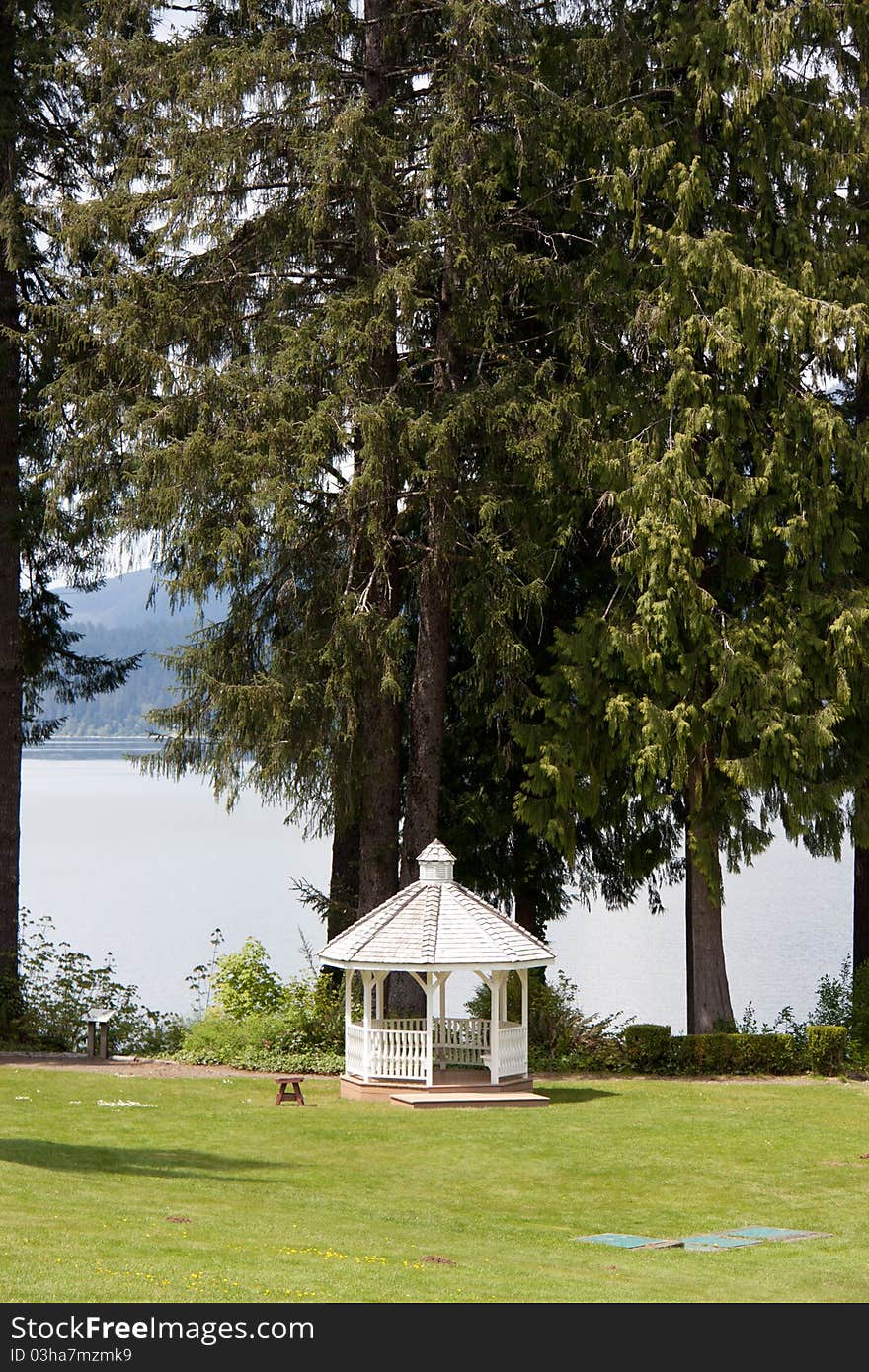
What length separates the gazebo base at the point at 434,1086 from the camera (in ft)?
62.7

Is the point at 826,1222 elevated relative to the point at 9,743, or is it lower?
lower

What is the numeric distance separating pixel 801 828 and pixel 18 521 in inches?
485

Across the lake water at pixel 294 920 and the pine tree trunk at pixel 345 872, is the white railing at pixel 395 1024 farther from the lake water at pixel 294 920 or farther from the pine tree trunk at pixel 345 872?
the pine tree trunk at pixel 345 872

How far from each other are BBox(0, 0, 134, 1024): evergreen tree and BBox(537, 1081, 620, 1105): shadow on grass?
8.32 metres

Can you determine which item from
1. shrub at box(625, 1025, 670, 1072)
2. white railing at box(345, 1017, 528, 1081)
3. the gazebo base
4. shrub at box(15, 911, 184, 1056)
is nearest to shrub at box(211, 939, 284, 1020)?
shrub at box(15, 911, 184, 1056)

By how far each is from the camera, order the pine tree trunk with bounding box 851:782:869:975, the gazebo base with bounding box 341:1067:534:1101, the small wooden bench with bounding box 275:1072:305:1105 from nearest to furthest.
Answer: the small wooden bench with bounding box 275:1072:305:1105 < the gazebo base with bounding box 341:1067:534:1101 < the pine tree trunk with bounding box 851:782:869:975

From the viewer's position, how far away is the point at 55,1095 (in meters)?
18.1

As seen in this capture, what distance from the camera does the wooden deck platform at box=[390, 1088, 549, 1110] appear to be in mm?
18656

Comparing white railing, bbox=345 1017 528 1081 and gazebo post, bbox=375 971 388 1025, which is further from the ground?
gazebo post, bbox=375 971 388 1025

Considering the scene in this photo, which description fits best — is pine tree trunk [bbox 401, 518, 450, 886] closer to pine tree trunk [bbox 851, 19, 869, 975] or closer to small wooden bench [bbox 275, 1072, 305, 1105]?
small wooden bench [bbox 275, 1072, 305, 1105]

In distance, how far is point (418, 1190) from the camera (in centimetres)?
1417

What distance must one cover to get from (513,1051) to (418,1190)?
562cm
